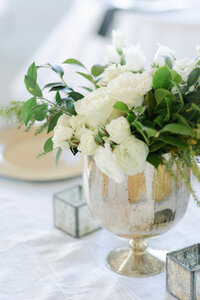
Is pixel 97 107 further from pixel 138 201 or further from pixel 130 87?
pixel 138 201

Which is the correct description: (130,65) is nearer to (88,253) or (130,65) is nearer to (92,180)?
(92,180)

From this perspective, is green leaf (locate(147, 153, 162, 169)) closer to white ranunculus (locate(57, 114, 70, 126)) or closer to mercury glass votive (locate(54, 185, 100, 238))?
white ranunculus (locate(57, 114, 70, 126))

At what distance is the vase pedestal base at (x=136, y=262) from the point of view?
0.83 meters

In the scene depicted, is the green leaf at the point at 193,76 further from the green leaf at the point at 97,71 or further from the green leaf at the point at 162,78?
the green leaf at the point at 97,71

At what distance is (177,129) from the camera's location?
0.62m

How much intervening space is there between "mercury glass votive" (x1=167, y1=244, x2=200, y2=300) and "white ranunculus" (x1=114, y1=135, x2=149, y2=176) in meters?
0.17

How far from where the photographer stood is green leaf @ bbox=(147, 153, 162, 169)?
0.68 m

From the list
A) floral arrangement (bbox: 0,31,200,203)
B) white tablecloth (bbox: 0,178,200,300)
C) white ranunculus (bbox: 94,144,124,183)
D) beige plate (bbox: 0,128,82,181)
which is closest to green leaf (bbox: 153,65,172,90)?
floral arrangement (bbox: 0,31,200,203)

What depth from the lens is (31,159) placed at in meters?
1.20

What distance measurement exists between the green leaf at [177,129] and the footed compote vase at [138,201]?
98 mm

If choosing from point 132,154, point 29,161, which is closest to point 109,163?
point 132,154

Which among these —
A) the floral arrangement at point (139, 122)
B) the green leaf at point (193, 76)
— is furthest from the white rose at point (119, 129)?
the green leaf at point (193, 76)

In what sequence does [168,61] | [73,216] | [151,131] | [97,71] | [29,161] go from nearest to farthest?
[151,131]
[168,61]
[97,71]
[73,216]
[29,161]

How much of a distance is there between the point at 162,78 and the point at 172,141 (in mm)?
90
